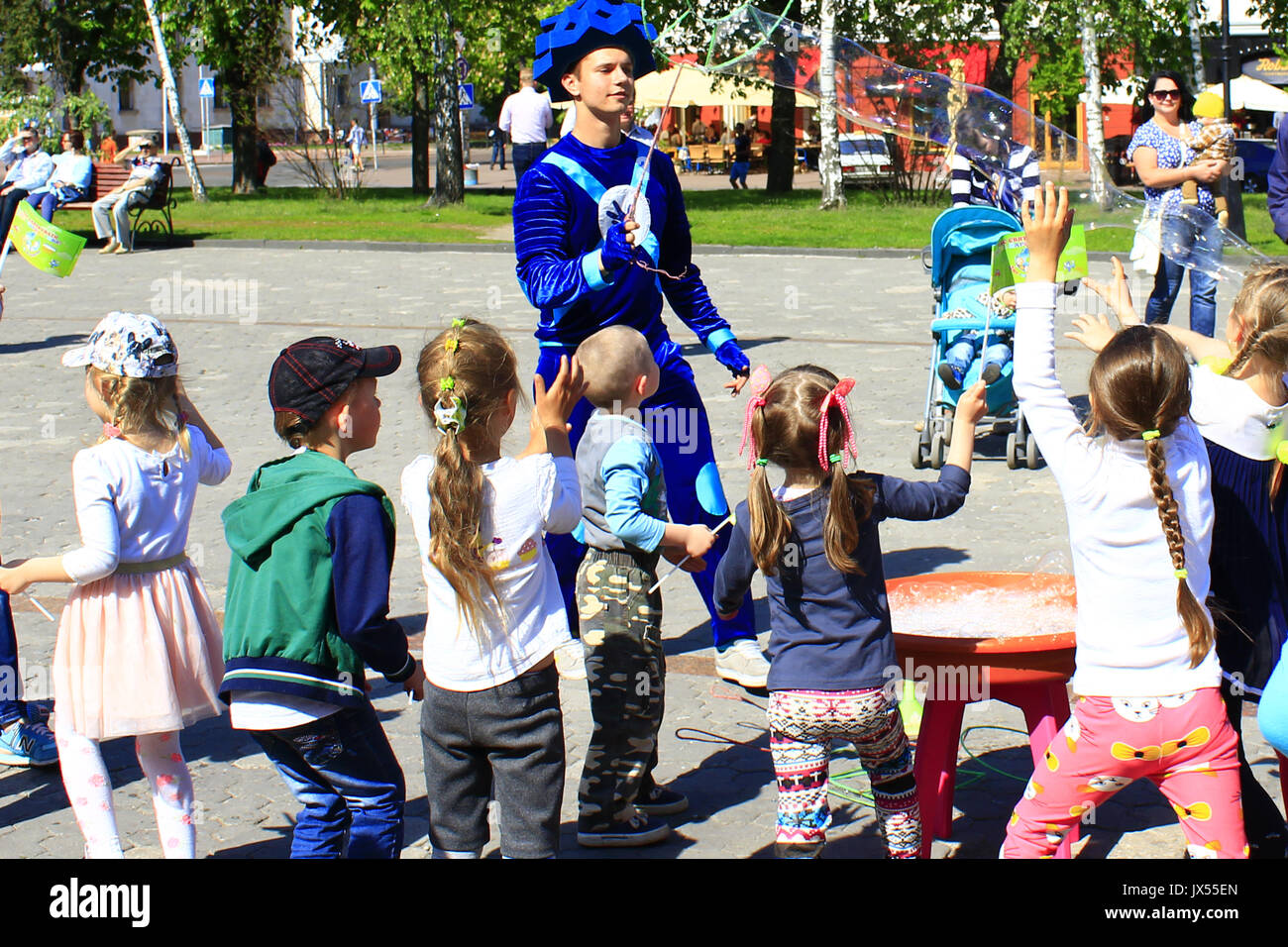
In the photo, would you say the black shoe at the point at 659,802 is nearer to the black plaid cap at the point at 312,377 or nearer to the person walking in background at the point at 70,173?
the black plaid cap at the point at 312,377

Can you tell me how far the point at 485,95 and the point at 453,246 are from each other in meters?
18.1

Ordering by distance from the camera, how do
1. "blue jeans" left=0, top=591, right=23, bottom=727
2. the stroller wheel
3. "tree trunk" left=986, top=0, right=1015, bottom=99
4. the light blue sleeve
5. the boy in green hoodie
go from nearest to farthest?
the boy in green hoodie → the light blue sleeve → "blue jeans" left=0, top=591, right=23, bottom=727 → the stroller wheel → "tree trunk" left=986, top=0, right=1015, bottom=99

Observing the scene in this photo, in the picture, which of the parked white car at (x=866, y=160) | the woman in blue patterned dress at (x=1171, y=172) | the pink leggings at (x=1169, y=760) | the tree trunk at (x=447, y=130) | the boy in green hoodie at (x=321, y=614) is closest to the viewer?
the pink leggings at (x=1169, y=760)

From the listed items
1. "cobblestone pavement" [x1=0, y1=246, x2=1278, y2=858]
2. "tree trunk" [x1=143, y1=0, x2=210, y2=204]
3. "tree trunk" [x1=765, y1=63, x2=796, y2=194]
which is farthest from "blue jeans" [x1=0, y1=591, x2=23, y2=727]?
"tree trunk" [x1=143, y1=0, x2=210, y2=204]

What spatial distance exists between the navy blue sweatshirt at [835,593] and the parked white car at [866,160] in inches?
1027

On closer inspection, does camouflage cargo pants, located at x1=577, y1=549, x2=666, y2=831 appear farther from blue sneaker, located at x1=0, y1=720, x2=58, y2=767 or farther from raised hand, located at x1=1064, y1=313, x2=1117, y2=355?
blue sneaker, located at x1=0, y1=720, x2=58, y2=767

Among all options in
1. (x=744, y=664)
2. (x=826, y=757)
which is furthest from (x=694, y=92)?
(x=826, y=757)

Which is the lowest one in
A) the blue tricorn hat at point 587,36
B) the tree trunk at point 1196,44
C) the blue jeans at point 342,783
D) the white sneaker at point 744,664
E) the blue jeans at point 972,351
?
the white sneaker at point 744,664

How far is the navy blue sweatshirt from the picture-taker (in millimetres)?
3221

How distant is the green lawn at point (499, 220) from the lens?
65.3ft

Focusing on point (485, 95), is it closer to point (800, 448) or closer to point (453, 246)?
point (453, 246)

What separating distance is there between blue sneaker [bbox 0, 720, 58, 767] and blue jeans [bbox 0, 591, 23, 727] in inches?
1.5

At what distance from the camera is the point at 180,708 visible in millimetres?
3479

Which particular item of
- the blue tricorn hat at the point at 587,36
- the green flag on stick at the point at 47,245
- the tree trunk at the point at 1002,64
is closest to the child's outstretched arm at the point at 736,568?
the blue tricorn hat at the point at 587,36
